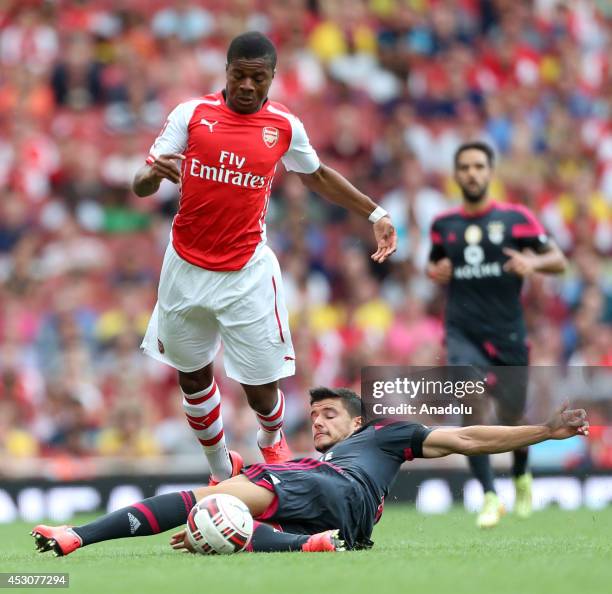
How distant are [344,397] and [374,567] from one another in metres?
1.73

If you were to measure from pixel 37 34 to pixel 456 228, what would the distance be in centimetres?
773

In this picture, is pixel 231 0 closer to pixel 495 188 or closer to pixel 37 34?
pixel 37 34

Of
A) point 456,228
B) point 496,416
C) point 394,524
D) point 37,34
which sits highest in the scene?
point 37,34

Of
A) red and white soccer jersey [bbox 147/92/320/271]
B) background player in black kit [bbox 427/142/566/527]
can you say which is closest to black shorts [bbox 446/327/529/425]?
background player in black kit [bbox 427/142/566/527]

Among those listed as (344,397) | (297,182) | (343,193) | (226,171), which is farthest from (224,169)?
(297,182)

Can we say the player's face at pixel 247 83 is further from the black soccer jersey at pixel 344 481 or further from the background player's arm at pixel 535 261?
the background player's arm at pixel 535 261

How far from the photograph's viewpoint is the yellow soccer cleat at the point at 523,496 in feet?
34.4

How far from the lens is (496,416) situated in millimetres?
8680

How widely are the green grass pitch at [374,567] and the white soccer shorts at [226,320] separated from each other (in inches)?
47.1

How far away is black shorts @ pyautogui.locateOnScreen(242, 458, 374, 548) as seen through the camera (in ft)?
24.1

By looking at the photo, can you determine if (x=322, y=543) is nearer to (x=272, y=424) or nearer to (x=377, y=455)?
A: (x=377, y=455)

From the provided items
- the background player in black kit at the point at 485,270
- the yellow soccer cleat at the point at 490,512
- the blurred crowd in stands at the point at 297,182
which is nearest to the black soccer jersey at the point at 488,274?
the background player in black kit at the point at 485,270

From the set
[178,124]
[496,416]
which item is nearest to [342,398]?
[496,416]

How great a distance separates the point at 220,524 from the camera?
696 centimetres
